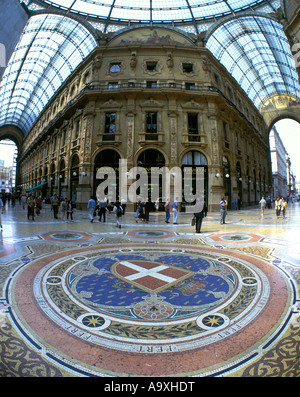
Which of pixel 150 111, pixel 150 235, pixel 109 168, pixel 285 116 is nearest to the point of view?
pixel 150 235

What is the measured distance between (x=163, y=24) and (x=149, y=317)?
32.0 metres

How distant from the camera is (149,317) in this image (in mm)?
2377

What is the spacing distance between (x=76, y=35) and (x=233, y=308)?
112ft

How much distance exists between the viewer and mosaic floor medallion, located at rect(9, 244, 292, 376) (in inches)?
68.7

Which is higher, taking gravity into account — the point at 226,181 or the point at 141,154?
the point at 141,154

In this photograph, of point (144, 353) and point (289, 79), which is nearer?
point (144, 353)

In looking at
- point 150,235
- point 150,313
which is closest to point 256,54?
point 150,235

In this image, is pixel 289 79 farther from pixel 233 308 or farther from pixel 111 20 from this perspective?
pixel 233 308

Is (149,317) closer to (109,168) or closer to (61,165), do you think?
(109,168)

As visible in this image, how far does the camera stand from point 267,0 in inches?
880

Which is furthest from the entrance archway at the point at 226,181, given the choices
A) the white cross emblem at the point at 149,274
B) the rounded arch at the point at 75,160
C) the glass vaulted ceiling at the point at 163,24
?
the white cross emblem at the point at 149,274

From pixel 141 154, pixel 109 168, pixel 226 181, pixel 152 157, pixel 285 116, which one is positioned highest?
pixel 285 116

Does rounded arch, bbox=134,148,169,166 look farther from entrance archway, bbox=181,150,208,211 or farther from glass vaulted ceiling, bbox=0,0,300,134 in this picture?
glass vaulted ceiling, bbox=0,0,300,134
